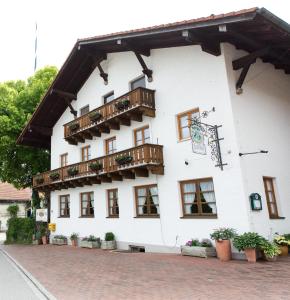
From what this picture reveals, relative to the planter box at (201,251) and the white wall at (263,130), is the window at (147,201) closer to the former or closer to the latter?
the planter box at (201,251)

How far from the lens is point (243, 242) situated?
10.7 m

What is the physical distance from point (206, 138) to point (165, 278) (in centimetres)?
611

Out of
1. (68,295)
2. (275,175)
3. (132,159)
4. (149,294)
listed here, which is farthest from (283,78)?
(68,295)

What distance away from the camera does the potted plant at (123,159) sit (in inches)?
581

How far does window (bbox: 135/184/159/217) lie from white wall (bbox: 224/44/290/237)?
480 cm

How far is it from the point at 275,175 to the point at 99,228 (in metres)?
10.1

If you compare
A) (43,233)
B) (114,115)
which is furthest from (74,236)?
(114,115)

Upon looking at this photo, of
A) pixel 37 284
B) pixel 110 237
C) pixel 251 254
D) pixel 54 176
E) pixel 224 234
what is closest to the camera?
pixel 37 284

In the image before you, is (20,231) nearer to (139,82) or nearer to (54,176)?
(54,176)

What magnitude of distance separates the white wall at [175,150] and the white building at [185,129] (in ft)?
0.15

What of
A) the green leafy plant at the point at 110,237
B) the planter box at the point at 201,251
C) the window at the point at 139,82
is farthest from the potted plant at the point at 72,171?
the planter box at the point at 201,251

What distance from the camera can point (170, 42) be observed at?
14750 millimetres

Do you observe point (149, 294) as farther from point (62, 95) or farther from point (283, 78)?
point (62, 95)

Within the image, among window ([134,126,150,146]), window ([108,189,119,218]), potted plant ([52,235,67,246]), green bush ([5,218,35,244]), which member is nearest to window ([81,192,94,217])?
window ([108,189,119,218])
